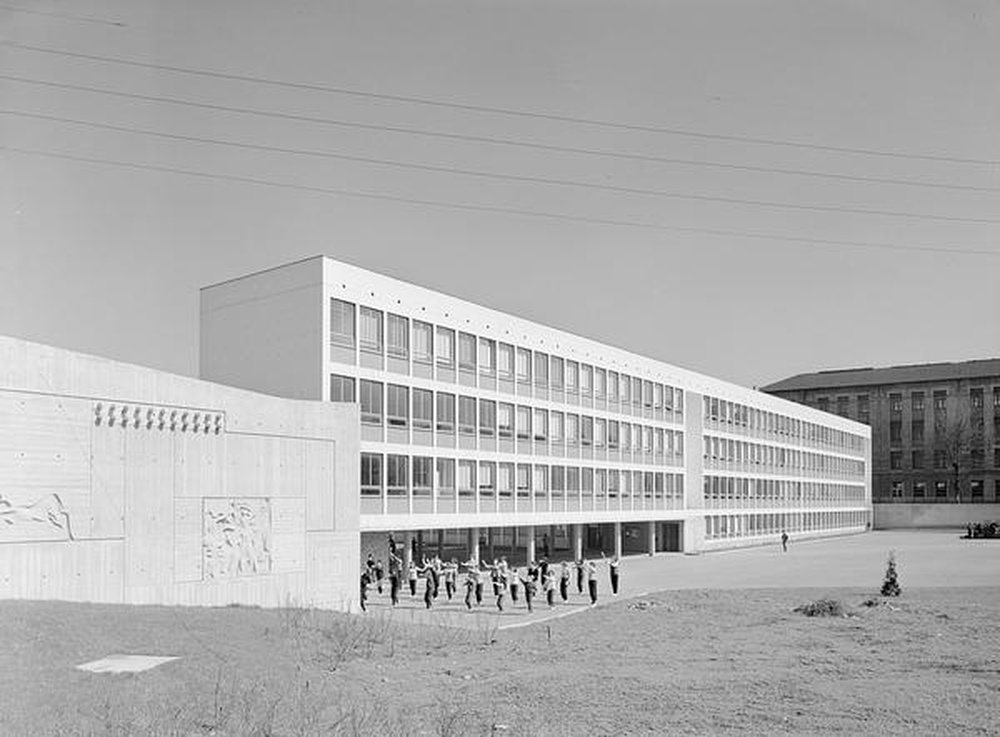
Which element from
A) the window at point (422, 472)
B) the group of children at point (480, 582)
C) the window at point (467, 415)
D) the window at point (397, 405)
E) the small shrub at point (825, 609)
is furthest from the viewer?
the window at point (467, 415)

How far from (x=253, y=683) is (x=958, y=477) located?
359 feet

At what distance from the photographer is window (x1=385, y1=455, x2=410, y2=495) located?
125 ft

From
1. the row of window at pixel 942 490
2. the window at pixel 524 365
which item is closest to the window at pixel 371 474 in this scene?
the window at pixel 524 365

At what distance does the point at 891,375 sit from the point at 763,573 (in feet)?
262

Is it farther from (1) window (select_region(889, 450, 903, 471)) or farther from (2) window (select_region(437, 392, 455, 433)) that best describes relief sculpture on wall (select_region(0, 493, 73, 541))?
(1) window (select_region(889, 450, 903, 471))

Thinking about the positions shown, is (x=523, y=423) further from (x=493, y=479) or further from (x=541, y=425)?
(x=493, y=479)

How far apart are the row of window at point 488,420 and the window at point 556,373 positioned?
1442 millimetres

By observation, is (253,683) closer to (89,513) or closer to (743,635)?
(89,513)

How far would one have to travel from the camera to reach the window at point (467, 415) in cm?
4353

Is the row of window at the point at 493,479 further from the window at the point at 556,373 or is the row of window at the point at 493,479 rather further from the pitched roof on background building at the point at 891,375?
the pitched roof on background building at the point at 891,375

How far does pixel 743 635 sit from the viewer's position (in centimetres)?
2431

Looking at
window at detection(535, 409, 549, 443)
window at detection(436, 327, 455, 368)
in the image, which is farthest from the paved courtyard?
window at detection(436, 327, 455, 368)

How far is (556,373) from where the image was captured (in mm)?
52375

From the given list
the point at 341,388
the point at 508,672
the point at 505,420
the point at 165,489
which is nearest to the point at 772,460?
the point at 505,420
